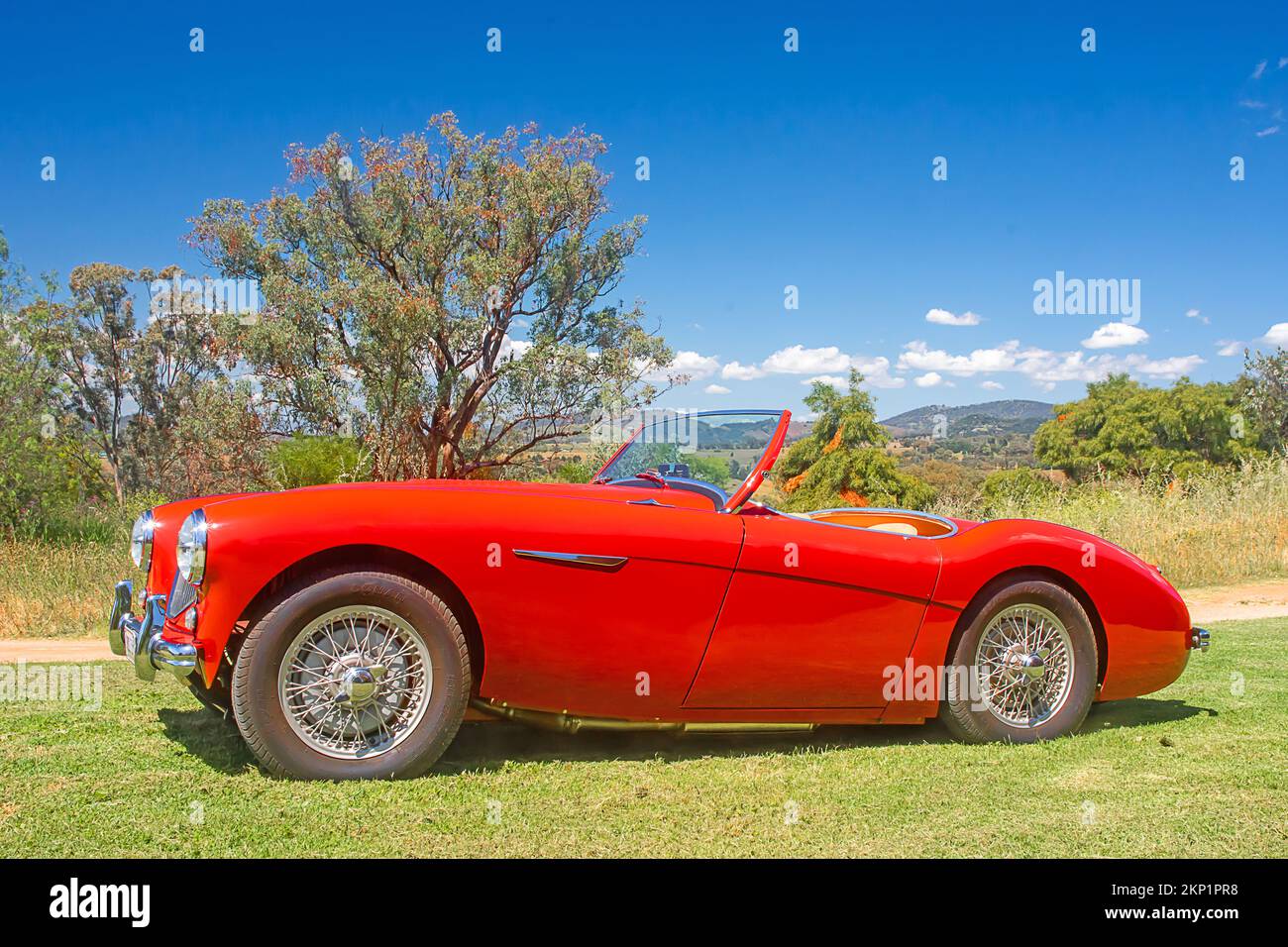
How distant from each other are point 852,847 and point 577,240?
27.7 meters

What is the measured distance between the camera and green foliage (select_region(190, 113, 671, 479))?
2692cm

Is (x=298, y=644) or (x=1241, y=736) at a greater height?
(x=298, y=644)

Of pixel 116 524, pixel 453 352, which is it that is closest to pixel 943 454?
pixel 453 352

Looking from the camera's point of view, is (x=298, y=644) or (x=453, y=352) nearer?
(x=298, y=644)

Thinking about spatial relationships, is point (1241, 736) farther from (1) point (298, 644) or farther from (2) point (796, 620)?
(1) point (298, 644)

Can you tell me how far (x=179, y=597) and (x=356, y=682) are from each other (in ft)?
2.91

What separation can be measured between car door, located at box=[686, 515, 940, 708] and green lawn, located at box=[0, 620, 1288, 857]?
0.32 metres

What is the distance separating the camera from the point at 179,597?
4.07m

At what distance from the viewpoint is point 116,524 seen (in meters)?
18.4

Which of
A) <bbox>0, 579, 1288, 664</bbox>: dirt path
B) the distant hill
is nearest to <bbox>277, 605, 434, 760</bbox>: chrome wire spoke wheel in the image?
<bbox>0, 579, 1288, 664</bbox>: dirt path

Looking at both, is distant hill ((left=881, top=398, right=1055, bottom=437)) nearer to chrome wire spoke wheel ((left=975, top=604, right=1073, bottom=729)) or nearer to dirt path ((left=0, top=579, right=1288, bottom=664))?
dirt path ((left=0, top=579, right=1288, bottom=664))

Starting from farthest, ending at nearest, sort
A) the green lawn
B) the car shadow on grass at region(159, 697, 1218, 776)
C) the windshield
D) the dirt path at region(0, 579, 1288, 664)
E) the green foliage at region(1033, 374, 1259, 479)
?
the green foliage at region(1033, 374, 1259, 479)
the dirt path at region(0, 579, 1288, 664)
the windshield
the car shadow on grass at region(159, 697, 1218, 776)
the green lawn

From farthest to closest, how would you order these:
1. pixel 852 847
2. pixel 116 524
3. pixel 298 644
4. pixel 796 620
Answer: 1. pixel 116 524
2. pixel 796 620
3. pixel 298 644
4. pixel 852 847

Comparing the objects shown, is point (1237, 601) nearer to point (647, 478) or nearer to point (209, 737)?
point (647, 478)
